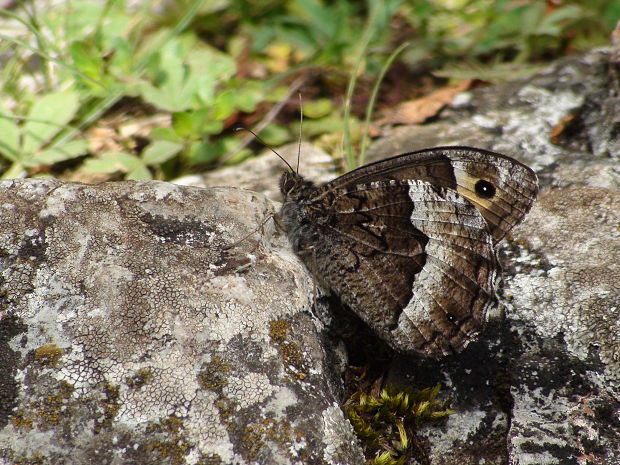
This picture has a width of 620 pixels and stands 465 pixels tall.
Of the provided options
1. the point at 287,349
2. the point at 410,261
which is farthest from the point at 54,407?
the point at 410,261

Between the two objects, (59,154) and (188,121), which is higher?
(188,121)

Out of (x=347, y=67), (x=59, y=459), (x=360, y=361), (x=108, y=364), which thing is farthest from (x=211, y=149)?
(x=59, y=459)

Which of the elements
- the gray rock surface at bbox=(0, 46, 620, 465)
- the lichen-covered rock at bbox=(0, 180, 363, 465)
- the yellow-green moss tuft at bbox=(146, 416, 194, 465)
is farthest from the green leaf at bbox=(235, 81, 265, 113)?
the yellow-green moss tuft at bbox=(146, 416, 194, 465)

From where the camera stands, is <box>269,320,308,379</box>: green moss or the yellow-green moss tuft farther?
<box>269,320,308,379</box>: green moss

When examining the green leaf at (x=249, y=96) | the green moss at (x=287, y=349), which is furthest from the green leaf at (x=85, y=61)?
the green moss at (x=287, y=349)

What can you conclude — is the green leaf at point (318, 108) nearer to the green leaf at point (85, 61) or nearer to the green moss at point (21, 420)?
the green leaf at point (85, 61)

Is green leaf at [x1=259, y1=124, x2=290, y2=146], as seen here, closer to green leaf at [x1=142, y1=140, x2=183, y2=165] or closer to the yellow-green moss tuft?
green leaf at [x1=142, y1=140, x2=183, y2=165]

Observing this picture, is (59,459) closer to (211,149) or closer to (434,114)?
(211,149)

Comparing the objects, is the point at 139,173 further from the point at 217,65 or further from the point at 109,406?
the point at 109,406
